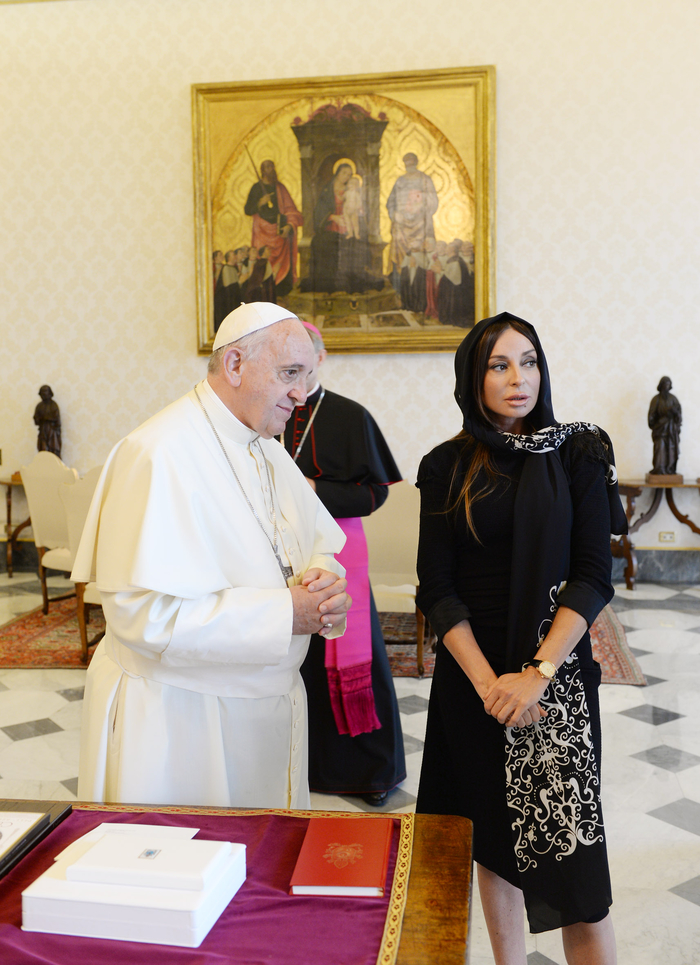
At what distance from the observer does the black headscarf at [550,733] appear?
180 centimetres

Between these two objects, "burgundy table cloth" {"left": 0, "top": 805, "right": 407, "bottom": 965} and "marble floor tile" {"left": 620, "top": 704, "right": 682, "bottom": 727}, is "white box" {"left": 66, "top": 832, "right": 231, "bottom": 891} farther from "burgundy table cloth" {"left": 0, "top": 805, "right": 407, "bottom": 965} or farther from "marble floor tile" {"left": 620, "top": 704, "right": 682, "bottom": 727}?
"marble floor tile" {"left": 620, "top": 704, "right": 682, "bottom": 727}

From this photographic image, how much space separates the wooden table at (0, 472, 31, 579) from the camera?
8258mm

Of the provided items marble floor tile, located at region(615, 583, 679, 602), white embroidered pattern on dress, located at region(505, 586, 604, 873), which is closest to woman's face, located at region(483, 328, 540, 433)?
white embroidered pattern on dress, located at region(505, 586, 604, 873)

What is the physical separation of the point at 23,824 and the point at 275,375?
108 centimetres

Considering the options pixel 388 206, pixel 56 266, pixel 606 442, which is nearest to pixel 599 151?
pixel 388 206

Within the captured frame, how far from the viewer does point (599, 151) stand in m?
7.50

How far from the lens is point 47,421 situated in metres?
8.18

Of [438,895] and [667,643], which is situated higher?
[438,895]

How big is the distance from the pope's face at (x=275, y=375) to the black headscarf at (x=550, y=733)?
44cm

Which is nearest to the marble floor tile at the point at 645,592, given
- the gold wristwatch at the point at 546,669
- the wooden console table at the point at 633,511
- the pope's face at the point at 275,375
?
the wooden console table at the point at 633,511

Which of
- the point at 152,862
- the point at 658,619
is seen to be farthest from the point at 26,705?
the point at 658,619

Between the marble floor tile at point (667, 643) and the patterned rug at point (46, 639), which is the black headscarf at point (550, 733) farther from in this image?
the patterned rug at point (46, 639)

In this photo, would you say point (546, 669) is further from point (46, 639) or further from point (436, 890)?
point (46, 639)

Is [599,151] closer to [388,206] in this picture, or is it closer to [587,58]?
[587,58]
